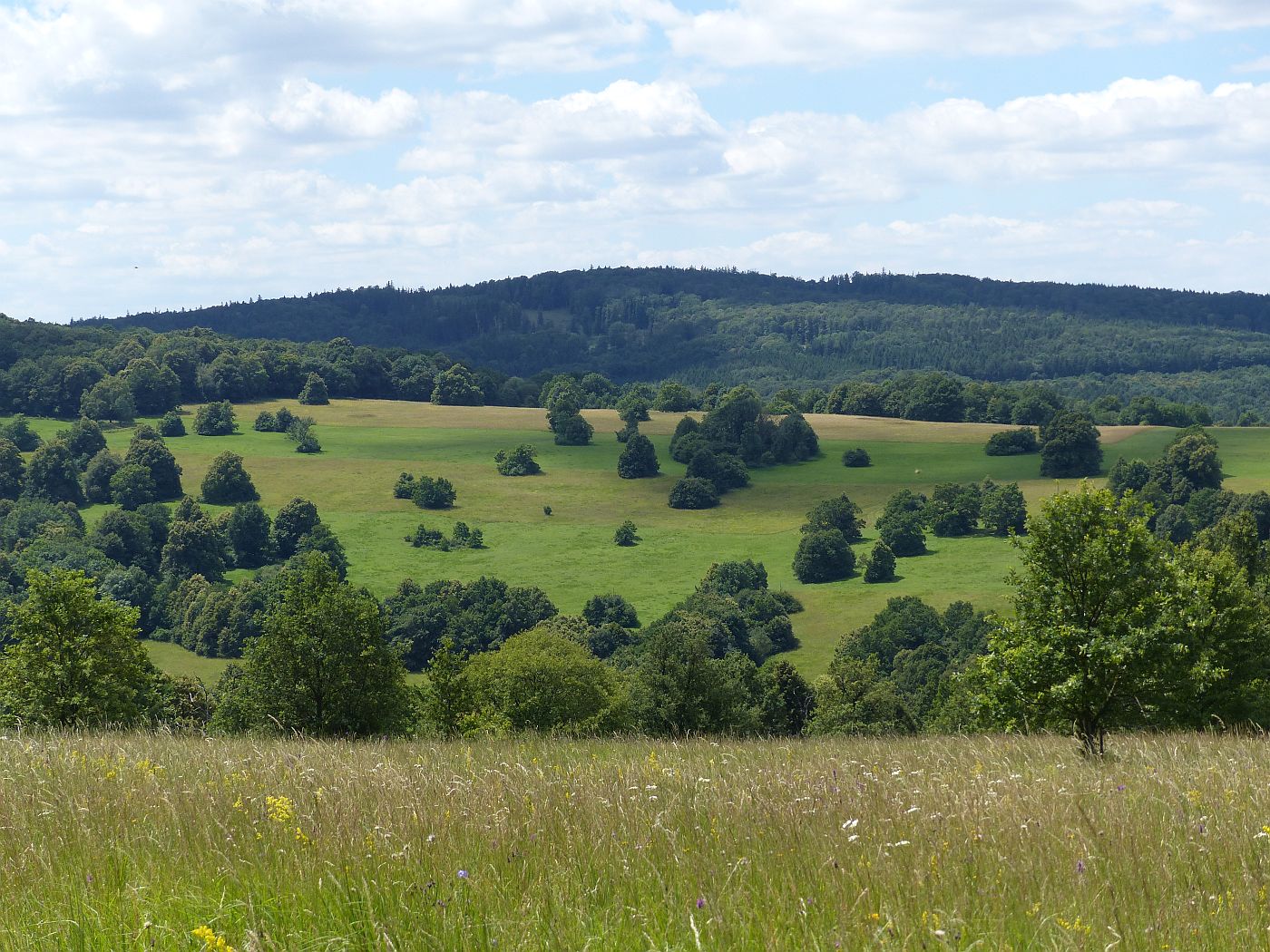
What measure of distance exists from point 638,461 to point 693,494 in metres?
16.8

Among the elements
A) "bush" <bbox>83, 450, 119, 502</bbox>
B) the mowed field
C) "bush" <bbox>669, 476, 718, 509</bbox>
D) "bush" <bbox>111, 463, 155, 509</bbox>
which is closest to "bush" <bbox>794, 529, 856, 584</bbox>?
the mowed field

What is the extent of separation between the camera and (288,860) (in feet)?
19.1

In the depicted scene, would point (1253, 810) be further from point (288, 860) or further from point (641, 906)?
point (288, 860)

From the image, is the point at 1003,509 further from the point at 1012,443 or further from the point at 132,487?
the point at 132,487

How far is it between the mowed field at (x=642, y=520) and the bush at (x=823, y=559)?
78.0 inches

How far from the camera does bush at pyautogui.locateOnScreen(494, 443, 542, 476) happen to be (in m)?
A: 190

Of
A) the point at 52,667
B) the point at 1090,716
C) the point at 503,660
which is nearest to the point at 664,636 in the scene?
the point at 503,660

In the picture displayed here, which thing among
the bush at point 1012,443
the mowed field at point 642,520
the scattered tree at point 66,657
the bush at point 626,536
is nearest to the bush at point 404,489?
the mowed field at point 642,520

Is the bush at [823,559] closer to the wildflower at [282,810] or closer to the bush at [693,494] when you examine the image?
the bush at [693,494]

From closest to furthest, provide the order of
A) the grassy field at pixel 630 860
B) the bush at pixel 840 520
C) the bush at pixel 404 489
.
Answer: the grassy field at pixel 630 860 → the bush at pixel 840 520 → the bush at pixel 404 489

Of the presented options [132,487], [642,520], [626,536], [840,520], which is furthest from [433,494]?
[840,520]

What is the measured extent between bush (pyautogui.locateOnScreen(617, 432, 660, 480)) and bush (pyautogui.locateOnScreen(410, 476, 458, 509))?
31650mm

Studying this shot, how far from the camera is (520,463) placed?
191 m

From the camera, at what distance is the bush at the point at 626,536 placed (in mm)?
159875
